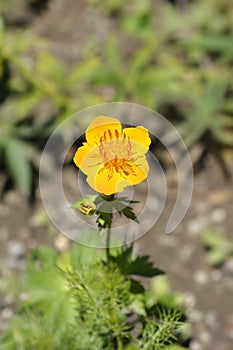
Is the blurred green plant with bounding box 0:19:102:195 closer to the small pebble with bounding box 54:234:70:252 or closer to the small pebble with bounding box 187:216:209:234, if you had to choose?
the small pebble with bounding box 54:234:70:252

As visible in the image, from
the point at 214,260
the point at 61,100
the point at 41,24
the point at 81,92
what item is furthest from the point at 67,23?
the point at 214,260

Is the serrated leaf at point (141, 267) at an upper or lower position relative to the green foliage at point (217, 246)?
lower

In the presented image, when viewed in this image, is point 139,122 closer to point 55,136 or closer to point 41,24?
point 55,136

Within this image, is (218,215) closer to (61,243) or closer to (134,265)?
(61,243)

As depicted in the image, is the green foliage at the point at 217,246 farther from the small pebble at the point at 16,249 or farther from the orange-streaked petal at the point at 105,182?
the orange-streaked petal at the point at 105,182

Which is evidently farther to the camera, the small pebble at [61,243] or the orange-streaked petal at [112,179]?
the small pebble at [61,243]

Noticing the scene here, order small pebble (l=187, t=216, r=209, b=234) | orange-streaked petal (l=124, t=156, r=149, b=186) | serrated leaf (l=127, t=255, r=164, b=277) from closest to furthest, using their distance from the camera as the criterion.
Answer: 1. orange-streaked petal (l=124, t=156, r=149, b=186)
2. serrated leaf (l=127, t=255, r=164, b=277)
3. small pebble (l=187, t=216, r=209, b=234)

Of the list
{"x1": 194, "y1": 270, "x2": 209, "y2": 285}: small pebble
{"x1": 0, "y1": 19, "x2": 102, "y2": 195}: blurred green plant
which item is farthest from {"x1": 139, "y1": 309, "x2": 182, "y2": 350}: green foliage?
{"x1": 0, "y1": 19, "x2": 102, "y2": 195}: blurred green plant

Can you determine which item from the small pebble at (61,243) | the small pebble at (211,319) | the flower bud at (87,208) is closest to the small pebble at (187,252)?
the small pebble at (211,319)
